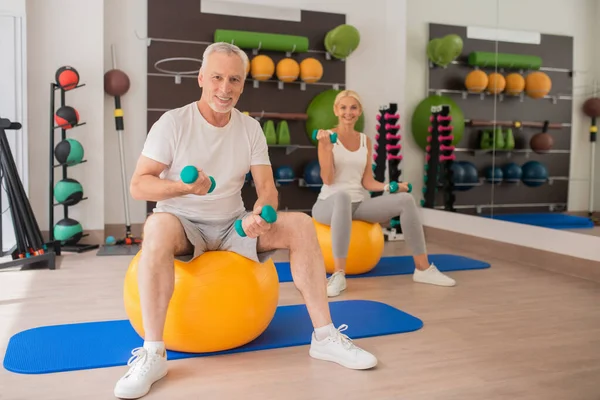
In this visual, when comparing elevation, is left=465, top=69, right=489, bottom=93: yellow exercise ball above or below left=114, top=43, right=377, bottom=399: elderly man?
above

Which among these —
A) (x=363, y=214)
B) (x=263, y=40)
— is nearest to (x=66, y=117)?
(x=263, y=40)

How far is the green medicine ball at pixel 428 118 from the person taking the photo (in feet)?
17.0

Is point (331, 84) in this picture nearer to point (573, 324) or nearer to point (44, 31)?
point (44, 31)

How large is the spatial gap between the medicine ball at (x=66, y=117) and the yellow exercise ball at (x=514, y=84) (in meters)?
3.29

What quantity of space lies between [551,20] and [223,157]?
9.58ft

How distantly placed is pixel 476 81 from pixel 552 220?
64.2 inches

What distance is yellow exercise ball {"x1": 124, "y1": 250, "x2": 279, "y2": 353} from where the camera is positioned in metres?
2.05

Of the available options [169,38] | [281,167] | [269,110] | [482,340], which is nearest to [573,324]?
[482,340]

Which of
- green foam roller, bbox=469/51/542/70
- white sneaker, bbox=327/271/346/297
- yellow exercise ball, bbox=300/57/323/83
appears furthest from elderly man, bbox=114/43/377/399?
yellow exercise ball, bbox=300/57/323/83

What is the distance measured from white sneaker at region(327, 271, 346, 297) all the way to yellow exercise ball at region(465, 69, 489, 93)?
260 centimetres

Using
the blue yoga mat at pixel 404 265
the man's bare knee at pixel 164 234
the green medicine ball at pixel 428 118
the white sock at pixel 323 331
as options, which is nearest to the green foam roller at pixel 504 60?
the green medicine ball at pixel 428 118

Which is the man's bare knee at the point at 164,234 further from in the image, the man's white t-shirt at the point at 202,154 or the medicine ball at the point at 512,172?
the medicine ball at the point at 512,172

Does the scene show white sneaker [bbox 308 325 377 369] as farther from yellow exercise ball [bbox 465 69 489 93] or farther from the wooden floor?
yellow exercise ball [bbox 465 69 489 93]

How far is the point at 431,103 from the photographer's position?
5426 millimetres
